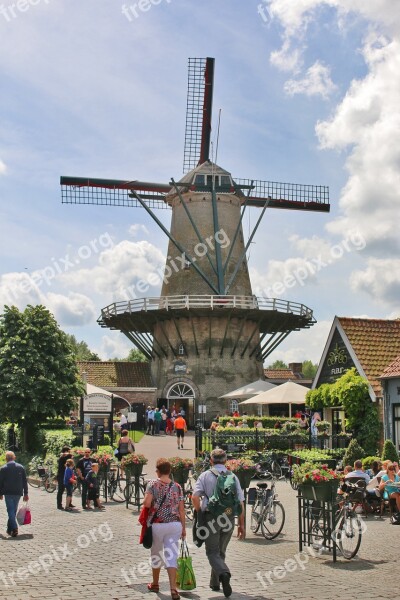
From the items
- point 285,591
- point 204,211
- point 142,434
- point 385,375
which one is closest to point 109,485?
point 385,375

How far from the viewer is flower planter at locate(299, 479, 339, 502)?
1102 centimetres

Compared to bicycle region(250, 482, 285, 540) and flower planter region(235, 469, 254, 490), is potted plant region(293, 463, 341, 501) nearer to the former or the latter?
bicycle region(250, 482, 285, 540)

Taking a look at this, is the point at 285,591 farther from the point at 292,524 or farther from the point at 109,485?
the point at 109,485

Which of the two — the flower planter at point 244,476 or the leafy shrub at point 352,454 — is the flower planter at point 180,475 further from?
the leafy shrub at point 352,454

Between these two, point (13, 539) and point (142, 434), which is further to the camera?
point (142, 434)

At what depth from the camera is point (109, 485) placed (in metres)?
18.6

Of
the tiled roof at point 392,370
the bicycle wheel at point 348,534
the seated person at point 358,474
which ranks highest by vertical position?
the tiled roof at point 392,370

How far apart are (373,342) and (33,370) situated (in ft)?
40.1

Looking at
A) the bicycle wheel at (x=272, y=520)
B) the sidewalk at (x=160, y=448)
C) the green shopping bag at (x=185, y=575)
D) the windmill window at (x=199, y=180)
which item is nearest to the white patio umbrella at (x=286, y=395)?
the sidewalk at (x=160, y=448)

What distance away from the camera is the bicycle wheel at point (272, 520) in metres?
12.3

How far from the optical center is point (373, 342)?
24.2 metres

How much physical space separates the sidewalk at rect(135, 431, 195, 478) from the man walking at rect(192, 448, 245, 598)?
39.8 feet

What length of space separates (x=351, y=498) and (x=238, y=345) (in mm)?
28766

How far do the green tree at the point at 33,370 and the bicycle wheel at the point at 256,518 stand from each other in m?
15.9
